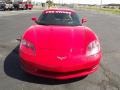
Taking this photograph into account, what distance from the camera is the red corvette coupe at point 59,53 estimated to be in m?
5.28

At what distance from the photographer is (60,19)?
7.67m

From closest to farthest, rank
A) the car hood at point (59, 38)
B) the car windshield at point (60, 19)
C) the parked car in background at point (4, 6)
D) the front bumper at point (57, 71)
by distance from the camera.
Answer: the front bumper at point (57, 71), the car hood at point (59, 38), the car windshield at point (60, 19), the parked car in background at point (4, 6)

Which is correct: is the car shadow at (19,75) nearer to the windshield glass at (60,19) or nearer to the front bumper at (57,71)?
the front bumper at (57,71)

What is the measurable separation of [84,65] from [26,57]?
45.9 inches

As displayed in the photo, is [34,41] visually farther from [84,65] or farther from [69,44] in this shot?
[84,65]

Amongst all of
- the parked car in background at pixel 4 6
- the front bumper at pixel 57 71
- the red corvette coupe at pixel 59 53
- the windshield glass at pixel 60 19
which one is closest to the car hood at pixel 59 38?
the red corvette coupe at pixel 59 53

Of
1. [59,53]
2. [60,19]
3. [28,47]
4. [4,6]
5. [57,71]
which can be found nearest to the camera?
[57,71]

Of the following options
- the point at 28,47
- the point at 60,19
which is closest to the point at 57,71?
the point at 28,47

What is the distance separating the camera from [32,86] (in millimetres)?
5297

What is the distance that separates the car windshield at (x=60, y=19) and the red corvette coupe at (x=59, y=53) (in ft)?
3.01

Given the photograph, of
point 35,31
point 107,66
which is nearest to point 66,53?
point 35,31

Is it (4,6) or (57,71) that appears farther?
(4,6)

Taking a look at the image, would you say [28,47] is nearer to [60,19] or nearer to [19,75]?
[19,75]

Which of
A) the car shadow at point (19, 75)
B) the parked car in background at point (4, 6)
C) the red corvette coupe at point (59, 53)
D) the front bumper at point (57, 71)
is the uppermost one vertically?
the red corvette coupe at point (59, 53)
